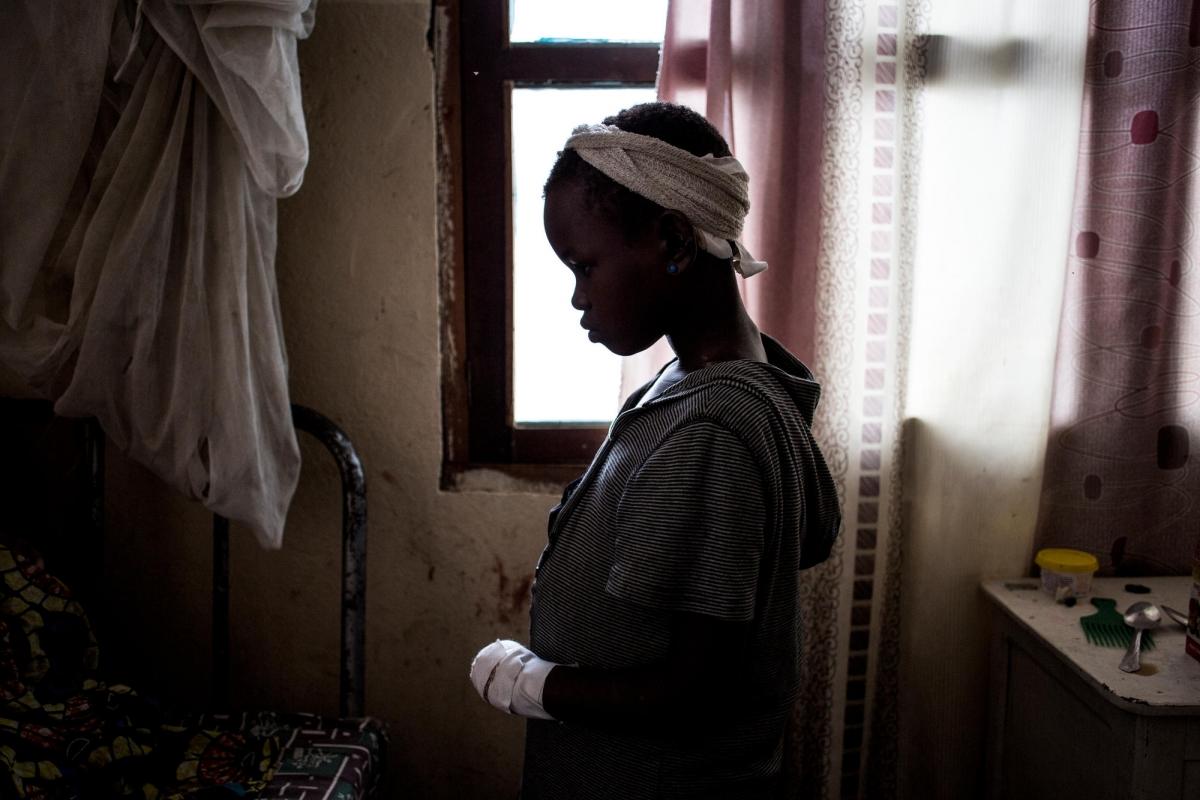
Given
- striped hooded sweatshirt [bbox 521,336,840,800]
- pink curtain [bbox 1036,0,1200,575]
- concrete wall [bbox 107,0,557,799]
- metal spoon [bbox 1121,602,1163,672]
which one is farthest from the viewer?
concrete wall [bbox 107,0,557,799]

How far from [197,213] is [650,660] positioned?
88 cm

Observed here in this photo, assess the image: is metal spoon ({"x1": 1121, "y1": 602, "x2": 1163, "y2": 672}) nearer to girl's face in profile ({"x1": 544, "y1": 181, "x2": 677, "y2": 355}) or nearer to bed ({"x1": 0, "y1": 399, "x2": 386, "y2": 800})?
girl's face in profile ({"x1": 544, "y1": 181, "x2": 677, "y2": 355})

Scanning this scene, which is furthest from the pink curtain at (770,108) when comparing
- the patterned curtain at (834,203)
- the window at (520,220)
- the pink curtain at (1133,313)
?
the pink curtain at (1133,313)

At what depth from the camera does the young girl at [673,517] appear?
0.71 m

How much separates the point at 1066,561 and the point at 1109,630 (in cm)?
14

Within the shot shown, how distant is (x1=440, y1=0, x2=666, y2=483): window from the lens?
4.81 ft

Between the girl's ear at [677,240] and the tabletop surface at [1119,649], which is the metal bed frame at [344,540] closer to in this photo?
the girl's ear at [677,240]

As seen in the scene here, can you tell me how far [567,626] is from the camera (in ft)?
2.78

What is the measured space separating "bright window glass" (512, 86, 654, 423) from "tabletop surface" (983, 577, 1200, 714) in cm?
76

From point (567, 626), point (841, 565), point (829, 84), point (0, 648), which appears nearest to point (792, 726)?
point (841, 565)

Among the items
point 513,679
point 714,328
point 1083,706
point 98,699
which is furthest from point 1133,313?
point 98,699

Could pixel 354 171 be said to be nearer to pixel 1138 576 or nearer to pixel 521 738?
pixel 521 738

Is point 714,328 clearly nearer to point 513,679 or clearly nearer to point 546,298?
point 513,679

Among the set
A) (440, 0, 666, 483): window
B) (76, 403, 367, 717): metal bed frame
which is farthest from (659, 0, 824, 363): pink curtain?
(76, 403, 367, 717): metal bed frame
